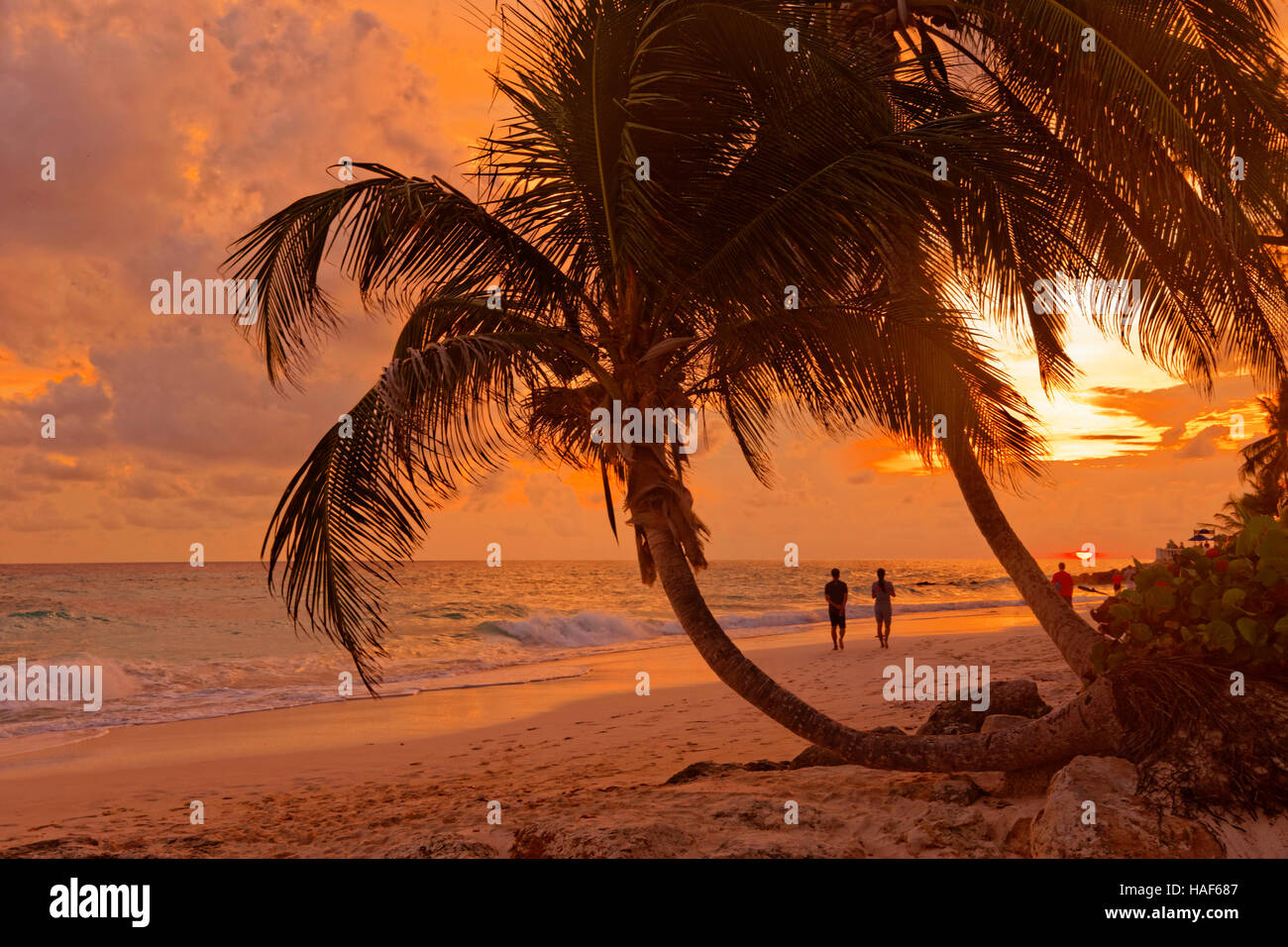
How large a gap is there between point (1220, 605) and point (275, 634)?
27.7m

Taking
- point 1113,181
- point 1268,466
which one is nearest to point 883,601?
point 1113,181

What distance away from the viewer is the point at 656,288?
20.4 feet

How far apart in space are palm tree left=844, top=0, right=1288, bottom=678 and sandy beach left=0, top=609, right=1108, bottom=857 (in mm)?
2174

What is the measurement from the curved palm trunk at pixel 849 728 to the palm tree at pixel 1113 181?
104cm

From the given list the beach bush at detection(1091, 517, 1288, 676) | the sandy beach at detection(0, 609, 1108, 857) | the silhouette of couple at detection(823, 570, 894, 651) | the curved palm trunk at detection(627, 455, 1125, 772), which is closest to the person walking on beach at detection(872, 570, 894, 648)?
the silhouette of couple at detection(823, 570, 894, 651)

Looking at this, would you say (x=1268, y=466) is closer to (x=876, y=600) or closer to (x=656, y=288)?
(x=876, y=600)

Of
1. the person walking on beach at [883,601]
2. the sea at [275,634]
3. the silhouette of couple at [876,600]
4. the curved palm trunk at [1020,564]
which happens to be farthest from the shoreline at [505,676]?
the curved palm trunk at [1020,564]

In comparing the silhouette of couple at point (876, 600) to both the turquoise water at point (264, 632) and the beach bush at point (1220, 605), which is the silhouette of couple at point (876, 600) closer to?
the turquoise water at point (264, 632)

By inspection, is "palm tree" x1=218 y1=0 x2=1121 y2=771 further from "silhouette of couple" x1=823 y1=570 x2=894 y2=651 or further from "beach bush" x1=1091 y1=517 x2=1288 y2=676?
"silhouette of couple" x1=823 y1=570 x2=894 y2=651

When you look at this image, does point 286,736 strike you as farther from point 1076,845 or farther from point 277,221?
point 1076,845

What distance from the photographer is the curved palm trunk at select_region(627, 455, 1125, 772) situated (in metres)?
5.23
